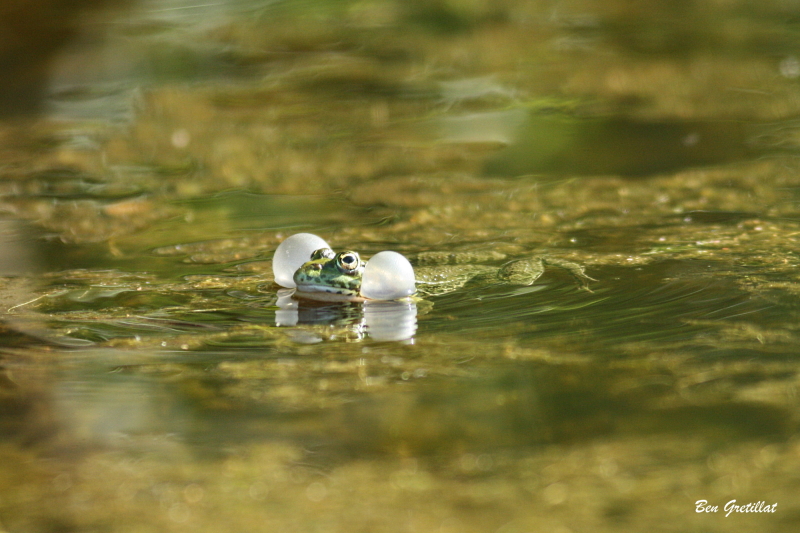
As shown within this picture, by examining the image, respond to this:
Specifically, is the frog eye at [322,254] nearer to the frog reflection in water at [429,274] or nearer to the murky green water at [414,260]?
the frog reflection in water at [429,274]

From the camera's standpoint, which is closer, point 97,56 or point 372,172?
point 372,172

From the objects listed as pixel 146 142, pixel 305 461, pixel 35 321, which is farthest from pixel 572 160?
pixel 305 461

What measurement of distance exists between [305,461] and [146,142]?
3.11 meters

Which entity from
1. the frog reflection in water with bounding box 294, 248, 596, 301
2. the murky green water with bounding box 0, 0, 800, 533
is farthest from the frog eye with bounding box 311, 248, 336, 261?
the murky green water with bounding box 0, 0, 800, 533

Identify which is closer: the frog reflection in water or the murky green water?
the murky green water

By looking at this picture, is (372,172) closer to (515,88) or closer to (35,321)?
(515,88)

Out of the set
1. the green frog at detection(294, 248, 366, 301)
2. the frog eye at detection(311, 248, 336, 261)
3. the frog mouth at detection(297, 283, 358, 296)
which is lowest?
the frog mouth at detection(297, 283, 358, 296)

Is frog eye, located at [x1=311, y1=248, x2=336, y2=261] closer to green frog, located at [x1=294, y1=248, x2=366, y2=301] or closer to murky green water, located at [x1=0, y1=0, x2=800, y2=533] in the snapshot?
green frog, located at [x1=294, y1=248, x2=366, y2=301]

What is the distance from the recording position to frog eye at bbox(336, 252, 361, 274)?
2.06 metres

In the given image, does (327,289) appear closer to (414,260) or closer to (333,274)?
(333,274)

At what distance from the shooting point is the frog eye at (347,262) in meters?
2.06

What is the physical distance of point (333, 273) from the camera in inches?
82.1

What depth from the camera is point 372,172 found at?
140 inches

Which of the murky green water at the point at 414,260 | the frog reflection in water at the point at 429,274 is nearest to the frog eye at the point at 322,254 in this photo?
the frog reflection in water at the point at 429,274
